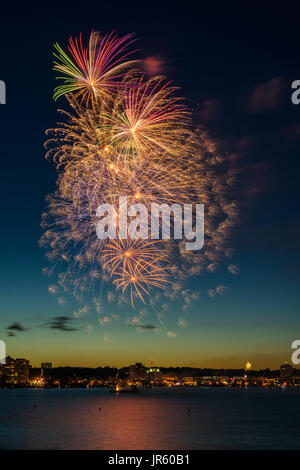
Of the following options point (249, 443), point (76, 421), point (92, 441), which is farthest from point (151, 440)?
point (76, 421)

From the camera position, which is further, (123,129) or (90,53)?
(123,129)

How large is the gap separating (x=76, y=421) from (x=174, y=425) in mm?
18294
